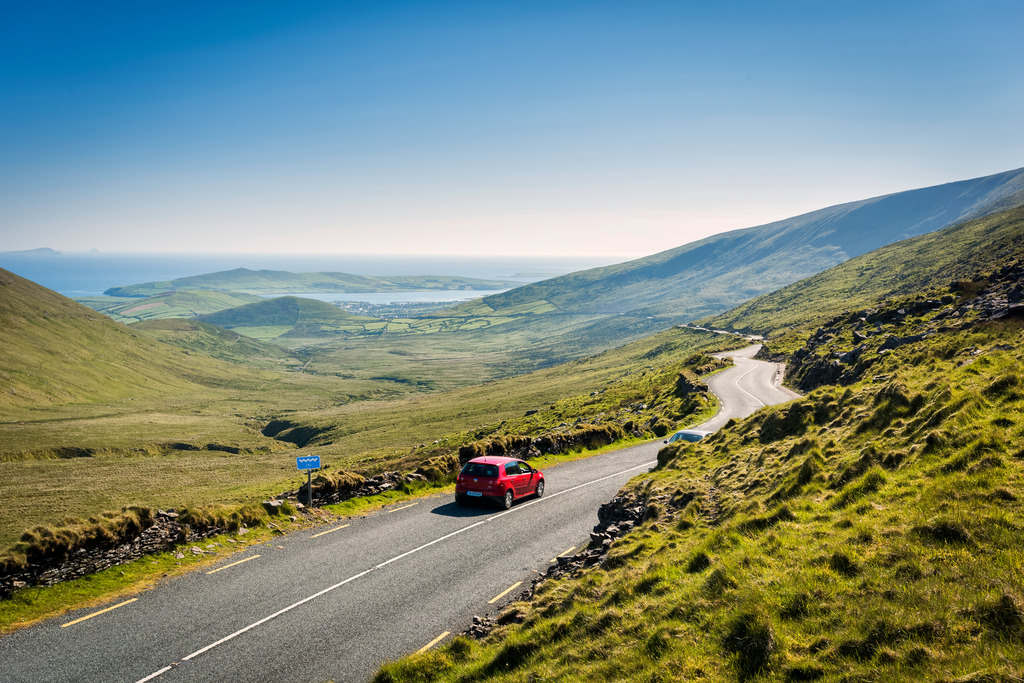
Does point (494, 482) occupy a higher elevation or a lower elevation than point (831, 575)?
lower

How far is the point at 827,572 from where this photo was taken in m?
8.94

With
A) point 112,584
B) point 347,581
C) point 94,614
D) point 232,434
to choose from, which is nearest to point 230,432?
point 232,434

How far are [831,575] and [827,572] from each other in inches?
3.7

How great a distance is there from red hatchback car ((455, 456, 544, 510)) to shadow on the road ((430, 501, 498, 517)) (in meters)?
0.36

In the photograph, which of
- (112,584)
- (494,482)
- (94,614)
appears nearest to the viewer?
(94,614)

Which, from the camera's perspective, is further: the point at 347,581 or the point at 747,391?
the point at 747,391

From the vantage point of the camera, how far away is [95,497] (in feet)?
213

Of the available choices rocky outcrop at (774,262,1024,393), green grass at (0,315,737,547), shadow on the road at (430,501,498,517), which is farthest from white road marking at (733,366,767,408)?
shadow on the road at (430,501,498,517)

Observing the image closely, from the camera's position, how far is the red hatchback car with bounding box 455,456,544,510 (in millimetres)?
23844

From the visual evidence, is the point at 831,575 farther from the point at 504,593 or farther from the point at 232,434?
the point at 232,434

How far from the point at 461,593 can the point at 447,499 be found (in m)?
10.5

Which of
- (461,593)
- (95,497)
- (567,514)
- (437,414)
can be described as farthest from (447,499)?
(437,414)

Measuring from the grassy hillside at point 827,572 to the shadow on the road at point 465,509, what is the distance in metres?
8.39

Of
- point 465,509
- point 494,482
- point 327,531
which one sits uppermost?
point 494,482
